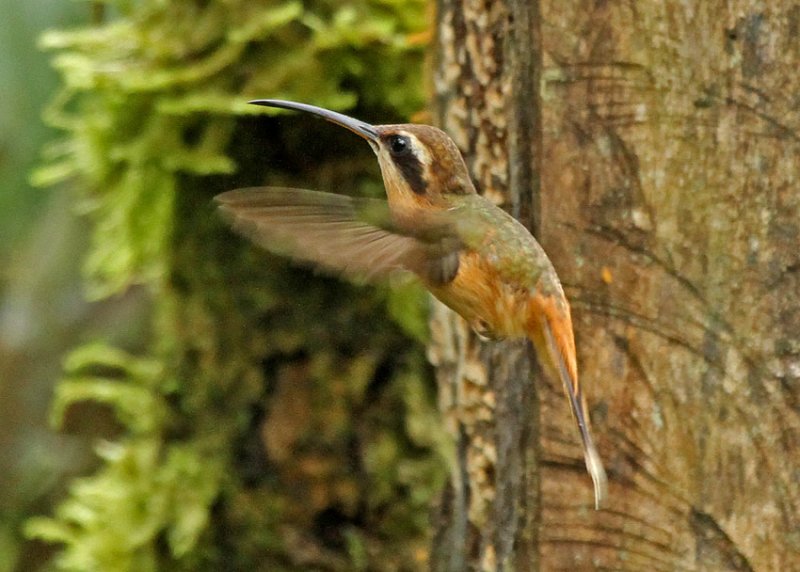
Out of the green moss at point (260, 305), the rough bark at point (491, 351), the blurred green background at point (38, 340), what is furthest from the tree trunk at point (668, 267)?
the blurred green background at point (38, 340)

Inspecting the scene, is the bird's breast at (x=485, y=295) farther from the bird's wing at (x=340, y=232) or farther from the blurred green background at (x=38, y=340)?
the blurred green background at (x=38, y=340)

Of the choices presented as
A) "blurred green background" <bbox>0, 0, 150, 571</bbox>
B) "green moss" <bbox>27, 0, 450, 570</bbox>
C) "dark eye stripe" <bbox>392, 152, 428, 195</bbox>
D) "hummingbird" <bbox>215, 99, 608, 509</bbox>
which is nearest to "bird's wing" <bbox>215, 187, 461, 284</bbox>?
"hummingbird" <bbox>215, 99, 608, 509</bbox>

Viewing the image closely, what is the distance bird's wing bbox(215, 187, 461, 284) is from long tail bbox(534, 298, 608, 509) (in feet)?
0.60

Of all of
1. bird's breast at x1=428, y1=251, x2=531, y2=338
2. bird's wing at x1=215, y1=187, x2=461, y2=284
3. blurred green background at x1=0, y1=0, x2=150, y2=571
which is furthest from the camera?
blurred green background at x1=0, y1=0, x2=150, y2=571

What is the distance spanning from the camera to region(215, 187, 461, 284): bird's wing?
1.75 meters

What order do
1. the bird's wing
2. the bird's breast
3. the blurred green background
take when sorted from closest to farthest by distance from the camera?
the bird's wing
the bird's breast
the blurred green background

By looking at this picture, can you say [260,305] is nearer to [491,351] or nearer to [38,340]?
[491,351]

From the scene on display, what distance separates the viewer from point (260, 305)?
3.51 meters

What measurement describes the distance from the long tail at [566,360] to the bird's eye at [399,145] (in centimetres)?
34

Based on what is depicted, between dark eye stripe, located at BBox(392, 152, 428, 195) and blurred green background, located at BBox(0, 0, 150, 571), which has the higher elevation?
dark eye stripe, located at BBox(392, 152, 428, 195)

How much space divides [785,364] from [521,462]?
1.63 feet

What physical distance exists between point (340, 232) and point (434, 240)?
15cm

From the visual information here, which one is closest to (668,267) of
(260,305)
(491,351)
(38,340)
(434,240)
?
(434,240)

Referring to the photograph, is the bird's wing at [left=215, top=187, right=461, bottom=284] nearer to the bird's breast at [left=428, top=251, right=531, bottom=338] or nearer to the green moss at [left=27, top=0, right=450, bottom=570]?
the bird's breast at [left=428, top=251, right=531, bottom=338]
